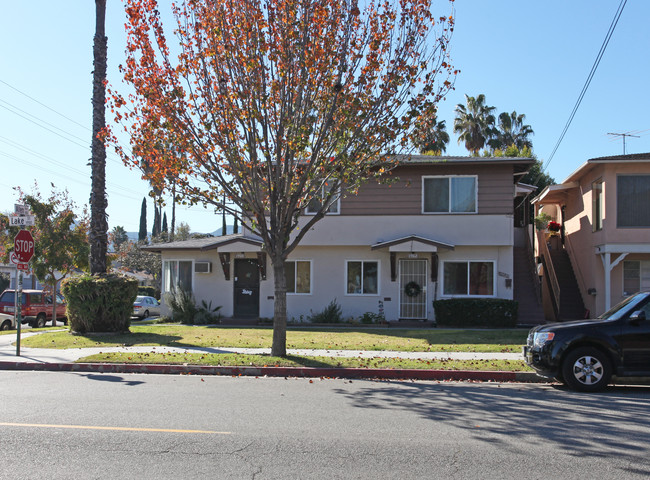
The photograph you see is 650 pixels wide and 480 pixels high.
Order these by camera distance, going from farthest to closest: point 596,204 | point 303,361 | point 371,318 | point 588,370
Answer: point 371,318 < point 596,204 < point 303,361 < point 588,370

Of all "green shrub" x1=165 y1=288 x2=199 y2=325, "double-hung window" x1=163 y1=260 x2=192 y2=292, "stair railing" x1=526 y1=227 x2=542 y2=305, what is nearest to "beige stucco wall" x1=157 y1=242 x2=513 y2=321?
"green shrub" x1=165 y1=288 x2=199 y2=325

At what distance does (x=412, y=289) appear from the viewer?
20703 mm

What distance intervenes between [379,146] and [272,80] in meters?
2.69

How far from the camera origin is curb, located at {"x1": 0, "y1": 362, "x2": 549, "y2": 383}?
1057 cm

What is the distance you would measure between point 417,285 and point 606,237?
253 inches

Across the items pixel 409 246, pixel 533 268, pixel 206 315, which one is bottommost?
pixel 206 315

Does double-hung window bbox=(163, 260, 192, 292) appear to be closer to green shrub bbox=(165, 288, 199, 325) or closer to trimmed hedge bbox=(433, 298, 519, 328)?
green shrub bbox=(165, 288, 199, 325)

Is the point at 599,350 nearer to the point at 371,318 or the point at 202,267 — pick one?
the point at 371,318

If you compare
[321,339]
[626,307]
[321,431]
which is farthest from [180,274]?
[321,431]

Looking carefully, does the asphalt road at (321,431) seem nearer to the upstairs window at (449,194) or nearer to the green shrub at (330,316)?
the green shrub at (330,316)

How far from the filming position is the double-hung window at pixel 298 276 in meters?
21.8

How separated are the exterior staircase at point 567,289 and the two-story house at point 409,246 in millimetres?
2485

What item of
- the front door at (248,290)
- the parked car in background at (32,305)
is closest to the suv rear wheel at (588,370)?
the front door at (248,290)

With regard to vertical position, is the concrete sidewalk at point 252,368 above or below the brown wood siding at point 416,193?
below
